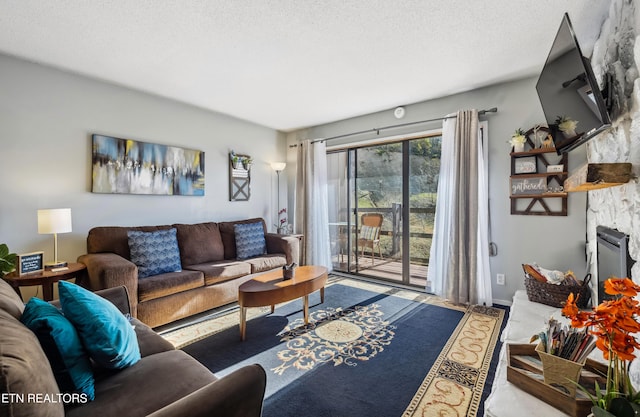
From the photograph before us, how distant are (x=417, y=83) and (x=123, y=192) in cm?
349

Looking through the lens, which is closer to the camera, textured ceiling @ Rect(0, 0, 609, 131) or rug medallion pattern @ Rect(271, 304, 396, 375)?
textured ceiling @ Rect(0, 0, 609, 131)

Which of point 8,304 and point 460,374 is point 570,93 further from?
point 8,304

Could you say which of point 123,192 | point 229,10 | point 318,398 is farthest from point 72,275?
point 229,10

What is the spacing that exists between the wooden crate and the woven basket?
111 centimetres

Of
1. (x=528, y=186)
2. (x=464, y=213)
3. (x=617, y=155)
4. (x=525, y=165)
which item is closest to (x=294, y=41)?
(x=617, y=155)

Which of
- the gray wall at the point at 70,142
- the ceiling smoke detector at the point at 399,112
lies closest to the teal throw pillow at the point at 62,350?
the gray wall at the point at 70,142

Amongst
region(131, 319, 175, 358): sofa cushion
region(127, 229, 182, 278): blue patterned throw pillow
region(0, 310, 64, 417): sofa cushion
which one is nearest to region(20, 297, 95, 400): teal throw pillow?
region(0, 310, 64, 417): sofa cushion

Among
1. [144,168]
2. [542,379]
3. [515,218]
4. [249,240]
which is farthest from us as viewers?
[249,240]

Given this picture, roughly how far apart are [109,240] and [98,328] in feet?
6.84

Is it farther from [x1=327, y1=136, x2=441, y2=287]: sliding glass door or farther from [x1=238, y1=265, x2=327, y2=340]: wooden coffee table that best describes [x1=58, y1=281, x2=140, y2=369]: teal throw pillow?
[x1=327, y1=136, x2=441, y2=287]: sliding glass door

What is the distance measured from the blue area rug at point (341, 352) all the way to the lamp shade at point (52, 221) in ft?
4.98

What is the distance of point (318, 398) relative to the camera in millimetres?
1717

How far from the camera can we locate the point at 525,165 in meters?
2.96

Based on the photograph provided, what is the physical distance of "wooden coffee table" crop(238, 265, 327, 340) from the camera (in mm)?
2385
